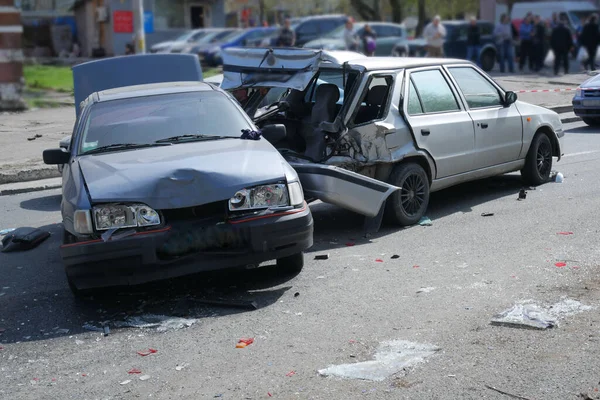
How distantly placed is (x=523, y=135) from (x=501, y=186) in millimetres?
891

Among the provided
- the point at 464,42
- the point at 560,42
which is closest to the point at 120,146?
the point at 560,42

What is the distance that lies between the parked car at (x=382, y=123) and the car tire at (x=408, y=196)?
10 millimetres

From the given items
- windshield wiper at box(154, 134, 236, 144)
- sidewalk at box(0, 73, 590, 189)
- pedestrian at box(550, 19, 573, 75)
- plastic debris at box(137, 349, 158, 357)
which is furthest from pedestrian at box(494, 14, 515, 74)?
plastic debris at box(137, 349, 158, 357)

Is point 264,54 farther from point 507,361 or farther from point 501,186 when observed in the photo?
point 507,361

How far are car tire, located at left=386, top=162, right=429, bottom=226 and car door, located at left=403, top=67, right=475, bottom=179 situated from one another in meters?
0.27

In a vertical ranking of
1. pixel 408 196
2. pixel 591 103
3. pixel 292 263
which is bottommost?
pixel 292 263

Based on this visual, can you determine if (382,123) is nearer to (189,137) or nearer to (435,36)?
(189,137)

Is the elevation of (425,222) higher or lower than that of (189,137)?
lower

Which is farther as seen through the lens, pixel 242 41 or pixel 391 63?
pixel 242 41

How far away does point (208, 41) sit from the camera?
116 feet

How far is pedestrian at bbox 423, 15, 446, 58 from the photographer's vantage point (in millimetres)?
26125

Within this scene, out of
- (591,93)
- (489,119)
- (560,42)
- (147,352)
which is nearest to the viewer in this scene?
(147,352)

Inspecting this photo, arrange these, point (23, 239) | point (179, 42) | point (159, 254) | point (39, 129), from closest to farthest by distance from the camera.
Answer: point (159, 254)
point (23, 239)
point (39, 129)
point (179, 42)

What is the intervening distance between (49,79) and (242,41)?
30.1 feet
